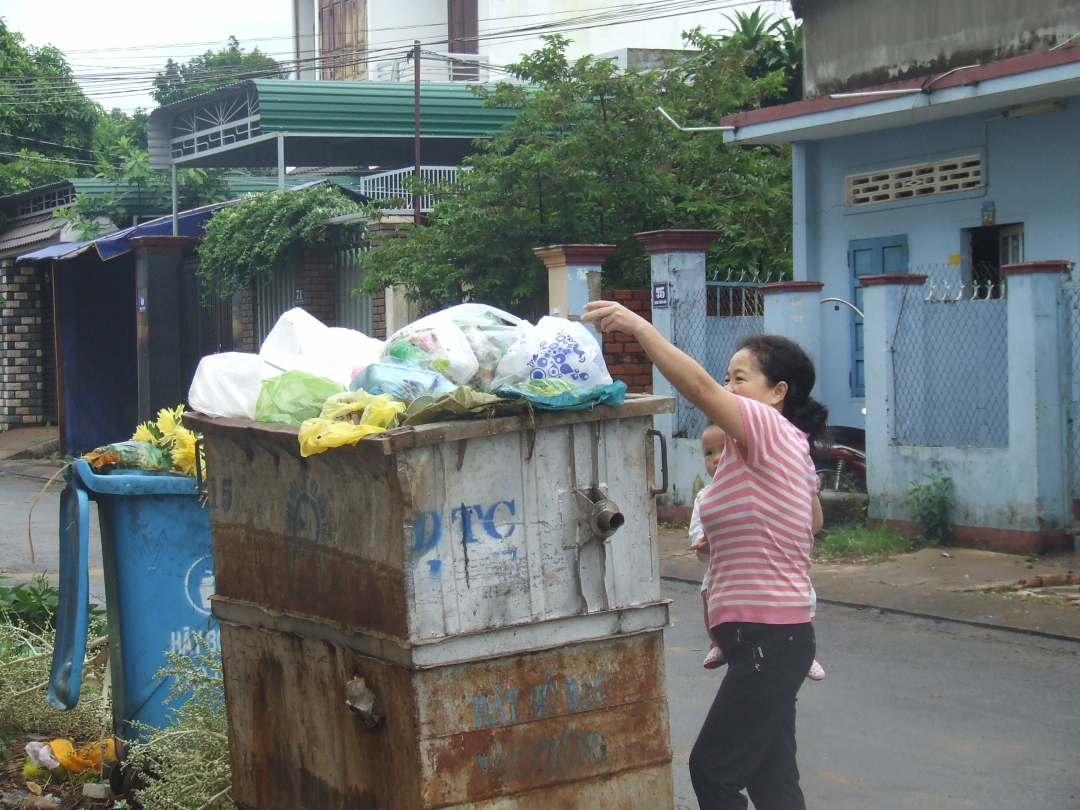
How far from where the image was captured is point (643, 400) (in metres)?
3.15

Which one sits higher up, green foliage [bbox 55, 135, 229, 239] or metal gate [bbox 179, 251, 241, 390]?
green foliage [bbox 55, 135, 229, 239]

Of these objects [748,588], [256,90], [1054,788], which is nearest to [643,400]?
[748,588]

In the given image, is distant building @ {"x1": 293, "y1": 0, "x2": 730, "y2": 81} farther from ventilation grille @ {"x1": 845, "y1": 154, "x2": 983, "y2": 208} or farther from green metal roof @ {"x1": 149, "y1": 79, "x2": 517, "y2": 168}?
ventilation grille @ {"x1": 845, "y1": 154, "x2": 983, "y2": 208}

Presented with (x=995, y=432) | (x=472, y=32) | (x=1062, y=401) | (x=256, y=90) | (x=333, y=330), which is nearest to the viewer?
(x=333, y=330)

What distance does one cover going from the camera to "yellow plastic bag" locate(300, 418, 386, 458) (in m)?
2.85

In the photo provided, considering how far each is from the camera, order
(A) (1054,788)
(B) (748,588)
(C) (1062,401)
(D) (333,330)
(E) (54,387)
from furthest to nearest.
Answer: (E) (54,387)
(C) (1062,401)
(A) (1054,788)
(D) (333,330)
(B) (748,588)

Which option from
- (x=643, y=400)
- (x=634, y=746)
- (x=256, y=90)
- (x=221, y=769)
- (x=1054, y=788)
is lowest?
(x=1054, y=788)

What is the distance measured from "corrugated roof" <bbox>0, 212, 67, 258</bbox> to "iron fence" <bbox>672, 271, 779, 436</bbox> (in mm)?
13195

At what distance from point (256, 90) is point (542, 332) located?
13.9 meters

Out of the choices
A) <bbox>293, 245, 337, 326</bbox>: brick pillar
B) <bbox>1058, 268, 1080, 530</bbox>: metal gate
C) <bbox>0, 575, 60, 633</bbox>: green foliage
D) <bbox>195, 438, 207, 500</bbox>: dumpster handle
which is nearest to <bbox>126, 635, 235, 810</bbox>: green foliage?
<bbox>195, 438, 207, 500</bbox>: dumpster handle

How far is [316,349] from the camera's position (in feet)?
11.7

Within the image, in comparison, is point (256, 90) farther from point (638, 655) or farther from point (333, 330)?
point (638, 655)

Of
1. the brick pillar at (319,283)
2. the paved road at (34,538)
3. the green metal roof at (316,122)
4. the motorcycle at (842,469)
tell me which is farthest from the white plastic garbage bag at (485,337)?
the green metal roof at (316,122)

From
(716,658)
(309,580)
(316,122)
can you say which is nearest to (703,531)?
(716,658)
